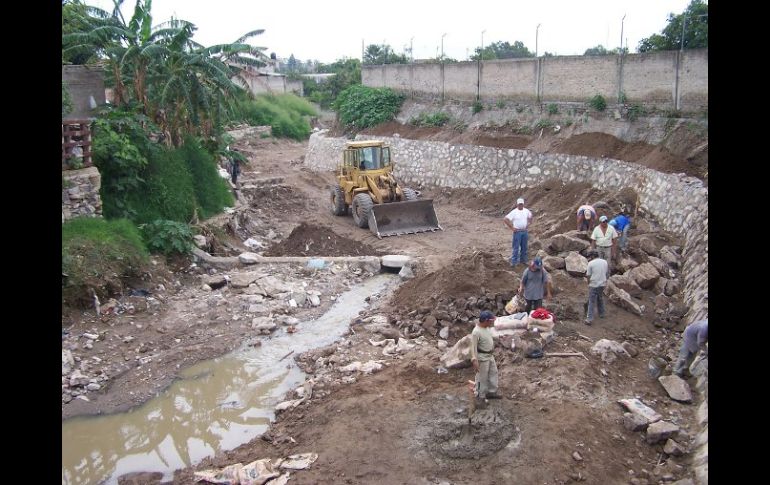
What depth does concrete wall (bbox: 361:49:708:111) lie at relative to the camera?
57.0 ft

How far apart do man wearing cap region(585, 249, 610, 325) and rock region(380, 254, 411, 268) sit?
4.96m

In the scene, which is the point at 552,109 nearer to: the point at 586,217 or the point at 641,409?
the point at 586,217

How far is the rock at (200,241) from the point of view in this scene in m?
14.7

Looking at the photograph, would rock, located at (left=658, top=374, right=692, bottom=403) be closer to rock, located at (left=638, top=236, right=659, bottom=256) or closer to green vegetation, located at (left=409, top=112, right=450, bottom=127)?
rock, located at (left=638, top=236, right=659, bottom=256)

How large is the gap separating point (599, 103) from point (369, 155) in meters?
7.45

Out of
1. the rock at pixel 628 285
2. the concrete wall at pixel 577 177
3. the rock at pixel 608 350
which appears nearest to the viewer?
the rock at pixel 608 350

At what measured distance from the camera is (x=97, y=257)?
1185 centimetres

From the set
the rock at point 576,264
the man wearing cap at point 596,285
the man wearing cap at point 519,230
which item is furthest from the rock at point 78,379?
the rock at point 576,264

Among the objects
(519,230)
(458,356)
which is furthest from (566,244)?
(458,356)

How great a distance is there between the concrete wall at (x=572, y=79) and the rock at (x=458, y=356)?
11.9 metres

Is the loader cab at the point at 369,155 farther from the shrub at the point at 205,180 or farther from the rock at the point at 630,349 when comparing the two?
the rock at the point at 630,349

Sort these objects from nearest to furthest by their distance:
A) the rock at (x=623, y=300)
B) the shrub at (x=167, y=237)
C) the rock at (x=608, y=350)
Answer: the rock at (x=608, y=350), the rock at (x=623, y=300), the shrub at (x=167, y=237)
